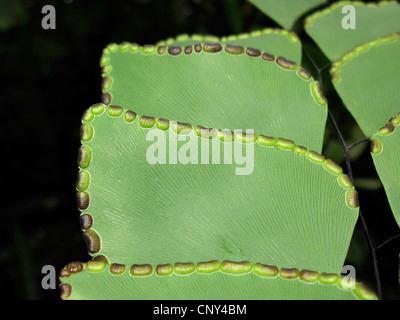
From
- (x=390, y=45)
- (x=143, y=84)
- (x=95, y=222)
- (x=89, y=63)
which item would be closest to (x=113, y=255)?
(x=95, y=222)

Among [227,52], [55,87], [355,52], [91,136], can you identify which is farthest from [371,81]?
[55,87]

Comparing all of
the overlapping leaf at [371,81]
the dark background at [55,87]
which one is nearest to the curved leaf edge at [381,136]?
the overlapping leaf at [371,81]

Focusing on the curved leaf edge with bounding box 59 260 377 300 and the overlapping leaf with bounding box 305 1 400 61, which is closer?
the curved leaf edge with bounding box 59 260 377 300

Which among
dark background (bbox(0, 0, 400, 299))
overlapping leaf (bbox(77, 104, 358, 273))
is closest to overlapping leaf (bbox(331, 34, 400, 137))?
overlapping leaf (bbox(77, 104, 358, 273))

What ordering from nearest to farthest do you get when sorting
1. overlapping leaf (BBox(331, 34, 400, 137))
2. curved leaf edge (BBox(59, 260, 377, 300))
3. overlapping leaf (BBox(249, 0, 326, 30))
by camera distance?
curved leaf edge (BBox(59, 260, 377, 300)) → overlapping leaf (BBox(331, 34, 400, 137)) → overlapping leaf (BBox(249, 0, 326, 30))

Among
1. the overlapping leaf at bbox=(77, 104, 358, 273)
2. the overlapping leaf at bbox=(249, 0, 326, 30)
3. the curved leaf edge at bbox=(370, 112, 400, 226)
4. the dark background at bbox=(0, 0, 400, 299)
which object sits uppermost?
the dark background at bbox=(0, 0, 400, 299)

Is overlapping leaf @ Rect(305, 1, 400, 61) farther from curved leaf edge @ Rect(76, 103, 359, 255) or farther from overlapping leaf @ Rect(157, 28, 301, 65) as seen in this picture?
curved leaf edge @ Rect(76, 103, 359, 255)

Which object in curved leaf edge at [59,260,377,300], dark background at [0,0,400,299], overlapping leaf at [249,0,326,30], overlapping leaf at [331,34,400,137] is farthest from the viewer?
dark background at [0,0,400,299]

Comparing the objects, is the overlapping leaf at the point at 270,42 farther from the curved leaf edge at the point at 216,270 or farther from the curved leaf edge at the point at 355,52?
the curved leaf edge at the point at 216,270
